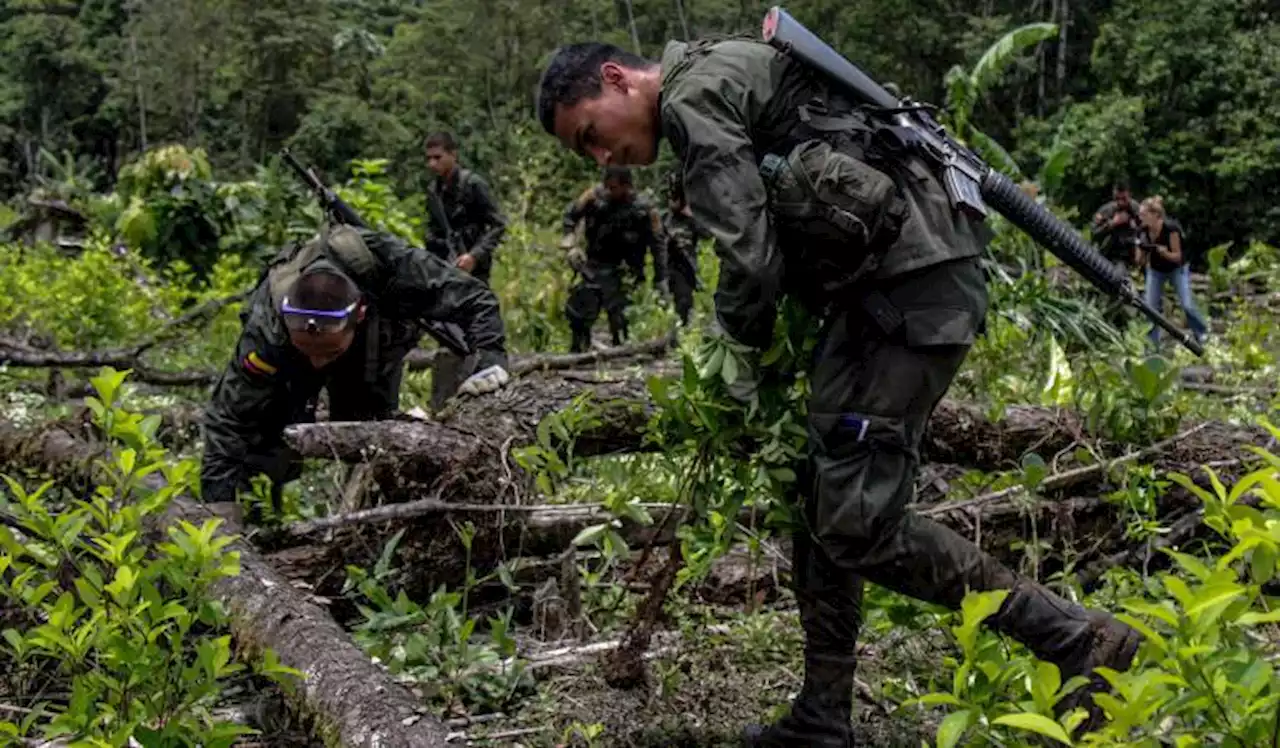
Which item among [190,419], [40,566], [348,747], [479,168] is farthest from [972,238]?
[479,168]

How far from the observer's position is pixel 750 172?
2.43m

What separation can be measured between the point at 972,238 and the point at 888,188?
0.33 meters

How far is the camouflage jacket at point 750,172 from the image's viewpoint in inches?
95.3

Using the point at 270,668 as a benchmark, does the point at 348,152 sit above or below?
below

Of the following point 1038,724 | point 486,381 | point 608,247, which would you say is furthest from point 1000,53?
point 1038,724

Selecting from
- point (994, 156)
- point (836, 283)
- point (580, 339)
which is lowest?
point (580, 339)

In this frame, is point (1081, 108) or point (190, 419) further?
point (1081, 108)

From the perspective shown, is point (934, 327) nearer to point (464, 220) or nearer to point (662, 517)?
point (662, 517)

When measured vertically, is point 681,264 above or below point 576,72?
below

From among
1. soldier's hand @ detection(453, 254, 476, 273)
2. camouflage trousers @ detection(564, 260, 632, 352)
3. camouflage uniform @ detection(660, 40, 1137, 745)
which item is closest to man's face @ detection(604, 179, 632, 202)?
camouflage trousers @ detection(564, 260, 632, 352)

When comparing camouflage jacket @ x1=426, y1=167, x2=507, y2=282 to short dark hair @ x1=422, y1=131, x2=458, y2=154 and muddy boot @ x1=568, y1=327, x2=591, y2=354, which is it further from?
muddy boot @ x1=568, y1=327, x2=591, y2=354

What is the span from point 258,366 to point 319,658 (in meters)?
1.75

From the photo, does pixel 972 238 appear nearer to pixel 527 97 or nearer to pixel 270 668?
pixel 270 668

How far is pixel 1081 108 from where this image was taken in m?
19.8
